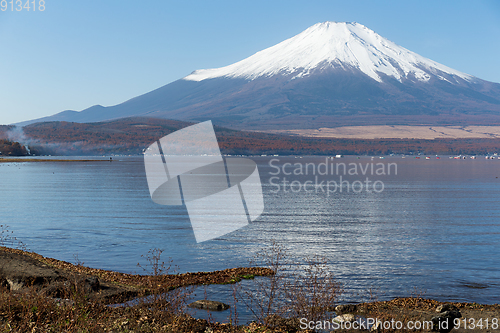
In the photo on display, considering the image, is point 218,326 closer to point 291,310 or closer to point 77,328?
point 291,310

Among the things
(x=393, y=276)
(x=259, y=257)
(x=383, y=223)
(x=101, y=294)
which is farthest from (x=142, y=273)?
(x=383, y=223)

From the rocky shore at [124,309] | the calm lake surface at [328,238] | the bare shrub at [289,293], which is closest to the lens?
the rocky shore at [124,309]

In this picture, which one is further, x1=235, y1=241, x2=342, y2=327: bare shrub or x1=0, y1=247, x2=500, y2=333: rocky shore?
x1=235, y1=241, x2=342, y2=327: bare shrub

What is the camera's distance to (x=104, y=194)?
1969 inches

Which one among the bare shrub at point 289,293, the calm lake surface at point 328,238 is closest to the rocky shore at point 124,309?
the bare shrub at point 289,293

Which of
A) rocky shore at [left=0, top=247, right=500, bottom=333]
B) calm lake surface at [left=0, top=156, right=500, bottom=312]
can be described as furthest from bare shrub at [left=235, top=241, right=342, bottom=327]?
calm lake surface at [left=0, top=156, right=500, bottom=312]

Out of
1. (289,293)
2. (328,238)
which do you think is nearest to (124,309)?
(289,293)

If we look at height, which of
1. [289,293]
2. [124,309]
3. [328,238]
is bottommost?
[328,238]

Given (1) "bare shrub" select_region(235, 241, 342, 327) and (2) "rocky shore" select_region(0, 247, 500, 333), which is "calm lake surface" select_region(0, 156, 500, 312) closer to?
(1) "bare shrub" select_region(235, 241, 342, 327)

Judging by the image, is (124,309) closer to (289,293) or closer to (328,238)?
(289,293)

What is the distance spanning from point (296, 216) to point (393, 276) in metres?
17.8

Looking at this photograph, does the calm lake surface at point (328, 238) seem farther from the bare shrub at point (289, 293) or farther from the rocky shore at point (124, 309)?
the rocky shore at point (124, 309)

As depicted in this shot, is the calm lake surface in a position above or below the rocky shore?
below

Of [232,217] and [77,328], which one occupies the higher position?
[77,328]
